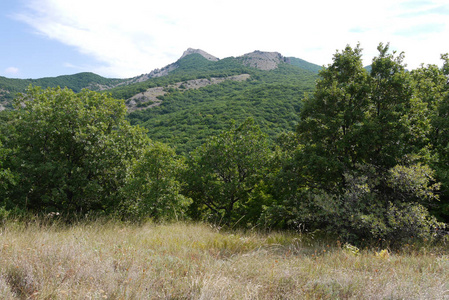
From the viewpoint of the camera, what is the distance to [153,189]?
47.0ft

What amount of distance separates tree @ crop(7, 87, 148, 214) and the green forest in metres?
0.06

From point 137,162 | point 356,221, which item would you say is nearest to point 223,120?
point 137,162

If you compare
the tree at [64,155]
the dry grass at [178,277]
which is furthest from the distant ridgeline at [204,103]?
the dry grass at [178,277]

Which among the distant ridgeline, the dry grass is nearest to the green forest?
the dry grass

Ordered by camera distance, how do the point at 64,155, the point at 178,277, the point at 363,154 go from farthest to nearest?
the point at 64,155, the point at 363,154, the point at 178,277

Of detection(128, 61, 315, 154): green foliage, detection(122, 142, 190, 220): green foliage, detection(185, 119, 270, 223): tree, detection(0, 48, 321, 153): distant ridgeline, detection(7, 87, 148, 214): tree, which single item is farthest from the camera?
detection(0, 48, 321, 153): distant ridgeline

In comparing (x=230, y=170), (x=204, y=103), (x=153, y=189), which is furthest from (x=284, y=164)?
(x=204, y=103)

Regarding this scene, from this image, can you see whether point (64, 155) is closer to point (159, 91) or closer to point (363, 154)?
point (363, 154)

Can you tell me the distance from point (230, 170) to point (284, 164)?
5578 mm

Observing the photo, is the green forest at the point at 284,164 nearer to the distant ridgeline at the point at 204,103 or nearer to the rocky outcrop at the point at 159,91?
the distant ridgeline at the point at 204,103

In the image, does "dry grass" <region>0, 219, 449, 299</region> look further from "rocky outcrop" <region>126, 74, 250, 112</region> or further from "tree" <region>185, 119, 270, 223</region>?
"rocky outcrop" <region>126, 74, 250, 112</region>

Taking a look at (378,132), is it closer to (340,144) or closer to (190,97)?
(340,144)

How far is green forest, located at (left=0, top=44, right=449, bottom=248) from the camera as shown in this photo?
29.8 ft

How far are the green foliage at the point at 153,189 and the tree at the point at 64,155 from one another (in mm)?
791
